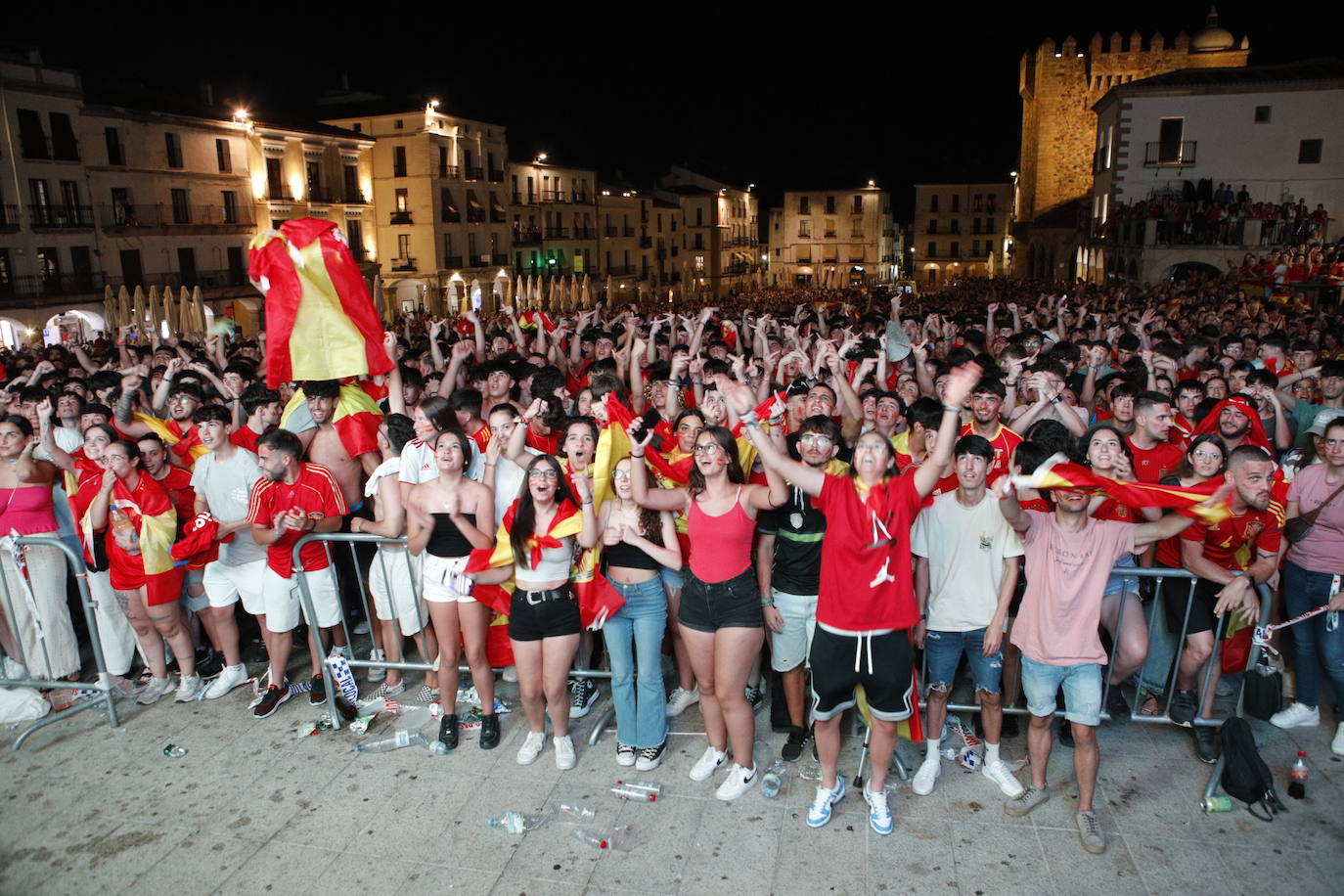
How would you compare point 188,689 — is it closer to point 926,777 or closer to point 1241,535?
point 926,777

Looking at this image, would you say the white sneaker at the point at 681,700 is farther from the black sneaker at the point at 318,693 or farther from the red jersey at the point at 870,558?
the black sneaker at the point at 318,693

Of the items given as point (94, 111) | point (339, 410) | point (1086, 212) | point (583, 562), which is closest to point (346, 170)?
point (94, 111)

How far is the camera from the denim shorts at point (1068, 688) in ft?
14.9

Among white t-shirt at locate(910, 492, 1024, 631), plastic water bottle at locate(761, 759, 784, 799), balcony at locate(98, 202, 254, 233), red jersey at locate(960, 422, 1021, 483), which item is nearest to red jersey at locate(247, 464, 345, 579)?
plastic water bottle at locate(761, 759, 784, 799)

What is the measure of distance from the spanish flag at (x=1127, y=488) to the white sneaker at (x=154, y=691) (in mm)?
5787

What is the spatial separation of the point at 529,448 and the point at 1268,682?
4.64 metres

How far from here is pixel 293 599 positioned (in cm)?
602

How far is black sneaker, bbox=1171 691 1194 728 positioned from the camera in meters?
5.20

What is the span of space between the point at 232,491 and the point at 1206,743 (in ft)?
20.5

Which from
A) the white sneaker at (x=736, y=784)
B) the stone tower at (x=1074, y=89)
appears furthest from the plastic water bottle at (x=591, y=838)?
the stone tower at (x=1074, y=89)

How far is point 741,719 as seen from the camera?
4898mm

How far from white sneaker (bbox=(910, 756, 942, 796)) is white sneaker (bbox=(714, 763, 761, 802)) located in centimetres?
90

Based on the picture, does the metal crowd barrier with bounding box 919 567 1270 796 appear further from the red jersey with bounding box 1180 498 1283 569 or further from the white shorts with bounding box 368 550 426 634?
the white shorts with bounding box 368 550 426 634

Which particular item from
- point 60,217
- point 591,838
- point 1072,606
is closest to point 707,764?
point 591,838
